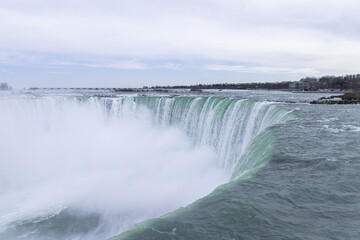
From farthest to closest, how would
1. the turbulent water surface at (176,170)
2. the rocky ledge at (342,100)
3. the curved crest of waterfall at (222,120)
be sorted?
the rocky ledge at (342,100)
the curved crest of waterfall at (222,120)
the turbulent water surface at (176,170)

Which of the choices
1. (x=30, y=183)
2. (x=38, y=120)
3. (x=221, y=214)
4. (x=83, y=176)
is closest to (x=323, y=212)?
(x=221, y=214)

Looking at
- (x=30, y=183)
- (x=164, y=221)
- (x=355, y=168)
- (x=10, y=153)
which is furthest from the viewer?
(x=10, y=153)

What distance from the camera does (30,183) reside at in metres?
14.8

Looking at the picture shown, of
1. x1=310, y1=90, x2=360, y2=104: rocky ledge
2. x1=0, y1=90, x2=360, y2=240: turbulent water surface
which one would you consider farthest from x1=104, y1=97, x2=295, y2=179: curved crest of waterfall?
x1=310, y1=90, x2=360, y2=104: rocky ledge

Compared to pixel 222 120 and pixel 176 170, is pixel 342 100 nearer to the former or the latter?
pixel 222 120

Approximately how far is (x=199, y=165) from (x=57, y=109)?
44.8 ft

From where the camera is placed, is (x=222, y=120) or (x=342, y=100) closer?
(x=222, y=120)

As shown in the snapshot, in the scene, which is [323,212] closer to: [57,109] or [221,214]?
[221,214]

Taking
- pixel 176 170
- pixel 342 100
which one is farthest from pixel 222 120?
pixel 342 100

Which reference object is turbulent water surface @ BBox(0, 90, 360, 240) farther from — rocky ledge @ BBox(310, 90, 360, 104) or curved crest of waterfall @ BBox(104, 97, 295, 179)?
rocky ledge @ BBox(310, 90, 360, 104)

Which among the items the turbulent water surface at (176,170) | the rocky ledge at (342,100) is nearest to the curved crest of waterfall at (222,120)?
the turbulent water surface at (176,170)

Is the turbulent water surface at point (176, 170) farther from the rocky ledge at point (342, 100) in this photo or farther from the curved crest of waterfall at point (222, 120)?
the rocky ledge at point (342, 100)

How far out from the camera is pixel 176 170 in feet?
48.8

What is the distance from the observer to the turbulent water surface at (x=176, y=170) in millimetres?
3932
